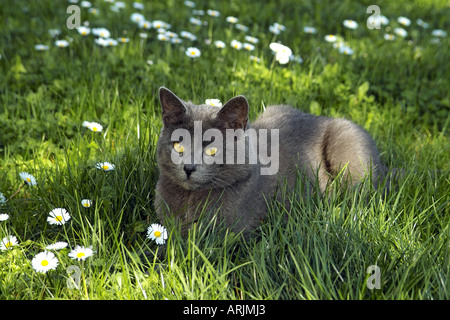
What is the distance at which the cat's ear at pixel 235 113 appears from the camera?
2717 millimetres

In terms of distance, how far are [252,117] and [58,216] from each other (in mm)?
1664

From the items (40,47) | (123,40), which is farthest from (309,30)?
(40,47)

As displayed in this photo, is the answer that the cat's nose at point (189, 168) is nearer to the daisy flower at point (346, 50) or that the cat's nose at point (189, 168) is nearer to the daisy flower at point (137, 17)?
the daisy flower at point (346, 50)

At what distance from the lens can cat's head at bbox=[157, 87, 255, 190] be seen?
2.70 meters

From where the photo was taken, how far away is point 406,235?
2.57 m

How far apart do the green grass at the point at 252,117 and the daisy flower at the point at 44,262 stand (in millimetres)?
55

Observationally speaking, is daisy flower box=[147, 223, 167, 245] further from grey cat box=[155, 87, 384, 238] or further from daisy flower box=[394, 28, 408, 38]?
daisy flower box=[394, 28, 408, 38]

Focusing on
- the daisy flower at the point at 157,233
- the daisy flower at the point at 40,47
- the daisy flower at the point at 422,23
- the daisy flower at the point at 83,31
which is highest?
the daisy flower at the point at 83,31

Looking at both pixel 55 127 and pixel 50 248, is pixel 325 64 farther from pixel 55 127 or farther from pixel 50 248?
pixel 50 248

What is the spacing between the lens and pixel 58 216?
2.75 m

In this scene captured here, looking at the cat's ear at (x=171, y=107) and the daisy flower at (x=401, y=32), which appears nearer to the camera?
the cat's ear at (x=171, y=107)

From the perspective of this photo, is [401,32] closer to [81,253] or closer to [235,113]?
[235,113]

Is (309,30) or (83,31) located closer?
(83,31)

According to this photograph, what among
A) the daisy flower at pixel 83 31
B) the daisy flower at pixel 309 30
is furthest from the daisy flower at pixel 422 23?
the daisy flower at pixel 83 31
